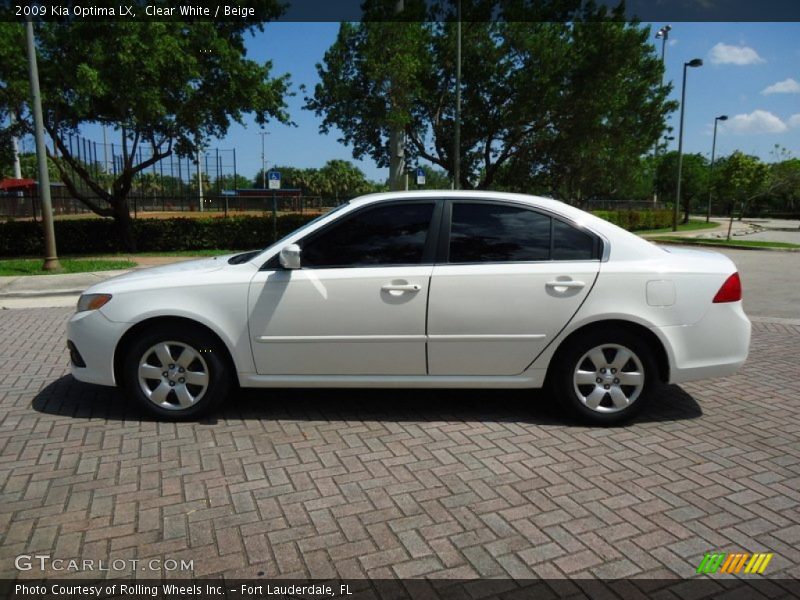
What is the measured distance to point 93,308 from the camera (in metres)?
4.36

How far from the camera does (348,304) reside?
13.6 feet

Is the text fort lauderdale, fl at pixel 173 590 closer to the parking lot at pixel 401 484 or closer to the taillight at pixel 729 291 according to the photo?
the parking lot at pixel 401 484

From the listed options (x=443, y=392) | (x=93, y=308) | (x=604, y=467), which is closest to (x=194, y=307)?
(x=93, y=308)

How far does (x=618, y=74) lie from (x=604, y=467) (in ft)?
67.6

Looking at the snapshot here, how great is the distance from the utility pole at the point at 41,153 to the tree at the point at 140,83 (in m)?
1.22

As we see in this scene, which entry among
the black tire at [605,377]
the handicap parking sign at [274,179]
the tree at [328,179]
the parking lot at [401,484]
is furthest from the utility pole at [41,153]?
the tree at [328,179]

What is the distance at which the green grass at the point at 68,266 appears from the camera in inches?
531

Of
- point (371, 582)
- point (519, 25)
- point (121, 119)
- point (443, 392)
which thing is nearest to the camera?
point (371, 582)

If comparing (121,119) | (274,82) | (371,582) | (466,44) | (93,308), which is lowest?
(371,582)

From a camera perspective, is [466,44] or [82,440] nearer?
[82,440]

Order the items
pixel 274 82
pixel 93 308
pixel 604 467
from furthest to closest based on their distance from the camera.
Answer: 1. pixel 274 82
2. pixel 93 308
3. pixel 604 467

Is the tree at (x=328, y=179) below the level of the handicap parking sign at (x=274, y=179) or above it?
above

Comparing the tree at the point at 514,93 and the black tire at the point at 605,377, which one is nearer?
the black tire at the point at 605,377

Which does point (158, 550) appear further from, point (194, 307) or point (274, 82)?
point (274, 82)
